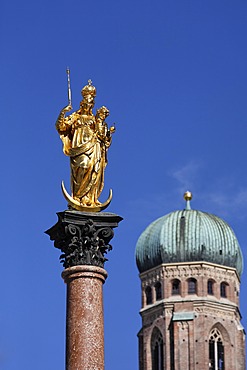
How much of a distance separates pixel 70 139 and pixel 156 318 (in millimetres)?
94419

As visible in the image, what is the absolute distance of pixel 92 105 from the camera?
87.1ft

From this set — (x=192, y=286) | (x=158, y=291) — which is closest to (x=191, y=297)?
(x=192, y=286)

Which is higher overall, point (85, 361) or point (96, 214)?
point (96, 214)

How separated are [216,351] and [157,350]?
5211 millimetres

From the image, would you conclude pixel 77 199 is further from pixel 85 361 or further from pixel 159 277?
pixel 159 277

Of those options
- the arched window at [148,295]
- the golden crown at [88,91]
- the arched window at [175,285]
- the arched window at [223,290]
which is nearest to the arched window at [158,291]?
the arched window at [148,295]

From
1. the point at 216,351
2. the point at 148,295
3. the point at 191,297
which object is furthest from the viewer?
the point at 148,295

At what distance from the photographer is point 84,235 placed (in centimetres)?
2527

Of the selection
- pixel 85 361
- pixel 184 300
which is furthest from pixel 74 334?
pixel 184 300

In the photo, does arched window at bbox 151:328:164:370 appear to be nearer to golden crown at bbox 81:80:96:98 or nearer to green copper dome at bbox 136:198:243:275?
green copper dome at bbox 136:198:243:275

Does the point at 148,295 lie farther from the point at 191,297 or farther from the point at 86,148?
the point at 86,148

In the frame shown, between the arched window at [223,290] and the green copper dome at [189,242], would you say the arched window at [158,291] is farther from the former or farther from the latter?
the arched window at [223,290]

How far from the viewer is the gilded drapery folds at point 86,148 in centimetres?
2578

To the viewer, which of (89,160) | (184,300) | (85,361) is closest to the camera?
(85,361)
